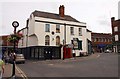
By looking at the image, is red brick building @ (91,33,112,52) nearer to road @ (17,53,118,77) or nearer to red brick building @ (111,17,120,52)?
red brick building @ (111,17,120,52)

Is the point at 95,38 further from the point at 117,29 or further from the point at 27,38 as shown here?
the point at 27,38

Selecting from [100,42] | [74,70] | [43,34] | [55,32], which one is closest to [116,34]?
[100,42]

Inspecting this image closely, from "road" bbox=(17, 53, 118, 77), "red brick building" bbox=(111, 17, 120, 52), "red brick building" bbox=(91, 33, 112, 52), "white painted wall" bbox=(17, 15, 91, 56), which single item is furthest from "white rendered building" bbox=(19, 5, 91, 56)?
"red brick building" bbox=(91, 33, 112, 52)

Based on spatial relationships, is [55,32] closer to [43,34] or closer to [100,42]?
[43,34]

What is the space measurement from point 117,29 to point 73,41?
30.4 metres

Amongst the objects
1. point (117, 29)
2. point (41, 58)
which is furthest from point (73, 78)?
point (117, 29)

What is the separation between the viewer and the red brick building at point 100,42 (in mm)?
91863

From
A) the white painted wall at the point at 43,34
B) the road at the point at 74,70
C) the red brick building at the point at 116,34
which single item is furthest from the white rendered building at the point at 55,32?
the red brick building at the point at 116,34

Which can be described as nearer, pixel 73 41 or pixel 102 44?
pixel 73 41

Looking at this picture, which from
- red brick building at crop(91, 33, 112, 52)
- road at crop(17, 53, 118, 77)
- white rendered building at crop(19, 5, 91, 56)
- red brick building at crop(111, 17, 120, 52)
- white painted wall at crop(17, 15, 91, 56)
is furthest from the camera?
red brick building at crop(91, 33, 112, 52)

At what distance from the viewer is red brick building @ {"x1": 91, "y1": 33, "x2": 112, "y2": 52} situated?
91863 mm

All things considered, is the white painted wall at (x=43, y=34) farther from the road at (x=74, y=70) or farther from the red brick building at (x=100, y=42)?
the red brick building at (x=100, y=42)

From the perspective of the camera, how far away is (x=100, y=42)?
9388 centimetres

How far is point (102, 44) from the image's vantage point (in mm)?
93438
